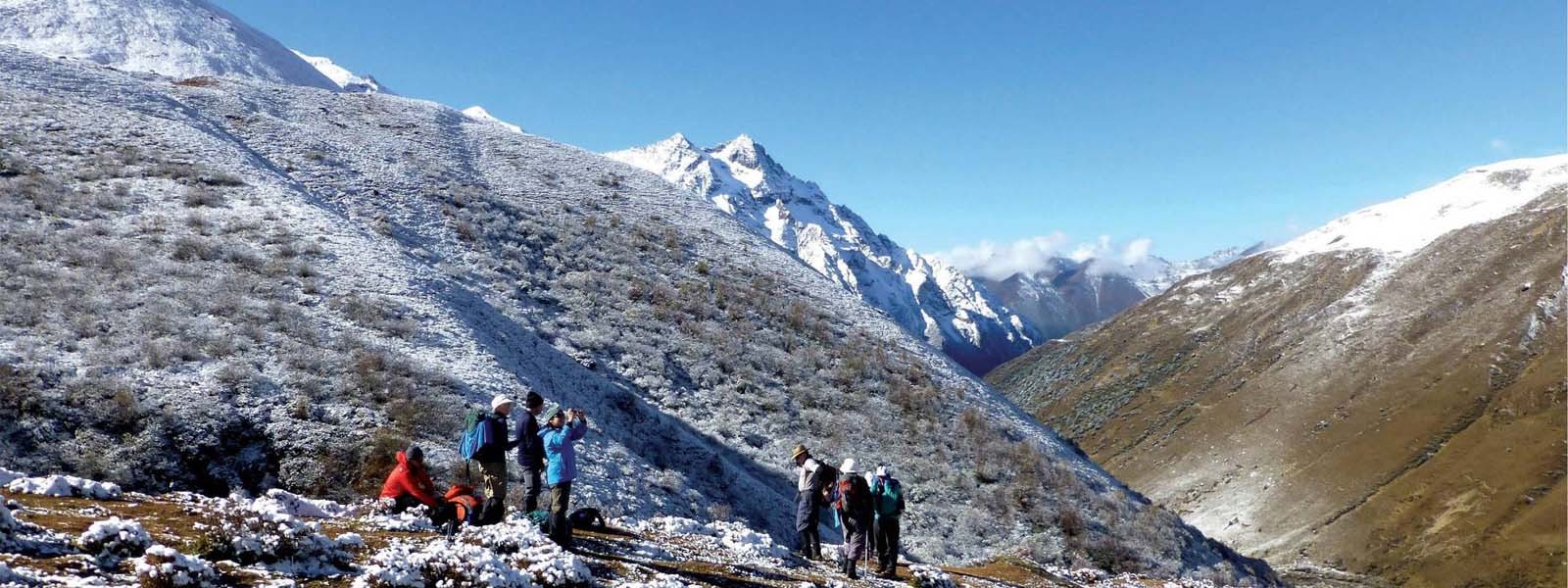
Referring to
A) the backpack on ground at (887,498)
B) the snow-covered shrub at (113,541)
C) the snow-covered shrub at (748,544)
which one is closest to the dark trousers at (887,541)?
the backpack on ground at (887,498)

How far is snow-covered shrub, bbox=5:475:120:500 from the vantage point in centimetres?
1175

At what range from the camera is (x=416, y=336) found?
25.2 metres

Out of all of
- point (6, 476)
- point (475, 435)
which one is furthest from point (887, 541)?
point (6, 476)

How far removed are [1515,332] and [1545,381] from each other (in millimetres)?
16948

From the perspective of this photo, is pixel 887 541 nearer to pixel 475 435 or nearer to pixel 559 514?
pixel 559 514

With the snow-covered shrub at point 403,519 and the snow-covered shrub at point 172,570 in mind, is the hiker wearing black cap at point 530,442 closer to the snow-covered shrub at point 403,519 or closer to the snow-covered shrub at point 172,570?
the snow-covered shrub at point 403,519

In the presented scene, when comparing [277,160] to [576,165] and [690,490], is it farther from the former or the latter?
[690,490]

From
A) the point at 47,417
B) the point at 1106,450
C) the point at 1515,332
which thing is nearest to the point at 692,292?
the point at 47,417

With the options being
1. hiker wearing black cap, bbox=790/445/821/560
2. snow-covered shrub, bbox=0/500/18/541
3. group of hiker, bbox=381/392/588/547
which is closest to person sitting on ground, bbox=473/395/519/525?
group of hiker, bbox=381/392/588/547

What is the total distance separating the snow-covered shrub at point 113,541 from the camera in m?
8.56

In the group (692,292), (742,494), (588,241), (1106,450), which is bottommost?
(1106,450)

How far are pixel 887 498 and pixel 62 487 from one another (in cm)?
1316

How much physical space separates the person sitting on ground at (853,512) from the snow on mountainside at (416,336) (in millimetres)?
6948

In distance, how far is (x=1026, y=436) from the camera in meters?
35.1
